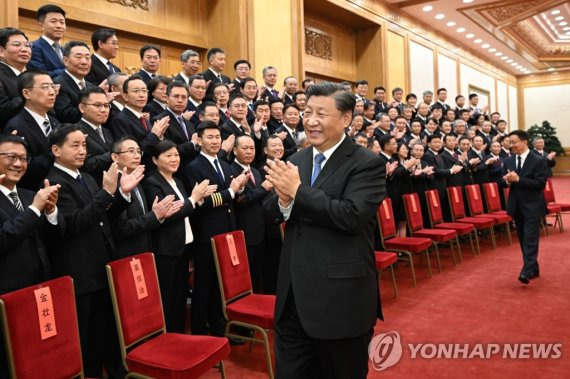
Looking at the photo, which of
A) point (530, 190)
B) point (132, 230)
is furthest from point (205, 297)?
point (530, 190)

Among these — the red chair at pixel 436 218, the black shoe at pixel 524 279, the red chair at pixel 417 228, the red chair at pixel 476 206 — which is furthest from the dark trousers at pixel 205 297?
the red chair at pixel 476 206

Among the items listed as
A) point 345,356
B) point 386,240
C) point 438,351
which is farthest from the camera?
point 386,240

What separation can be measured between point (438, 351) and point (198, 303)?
1487 millimetres

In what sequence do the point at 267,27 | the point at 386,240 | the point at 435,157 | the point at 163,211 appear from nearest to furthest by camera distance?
the point at 163,211 → the point at 386,240 → the point at 435,157 → the point at 267,27

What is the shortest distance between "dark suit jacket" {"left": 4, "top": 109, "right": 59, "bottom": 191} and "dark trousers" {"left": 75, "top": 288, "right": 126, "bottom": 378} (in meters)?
0.66

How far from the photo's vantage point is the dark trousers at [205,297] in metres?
3.07

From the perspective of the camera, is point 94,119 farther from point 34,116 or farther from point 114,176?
point 114,176

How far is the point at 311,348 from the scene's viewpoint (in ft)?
5.41

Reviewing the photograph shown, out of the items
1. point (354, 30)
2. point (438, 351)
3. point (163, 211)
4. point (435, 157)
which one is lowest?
point (438, 351)

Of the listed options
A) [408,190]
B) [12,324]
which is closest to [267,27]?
[408,190]

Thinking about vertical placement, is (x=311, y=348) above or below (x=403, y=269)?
above

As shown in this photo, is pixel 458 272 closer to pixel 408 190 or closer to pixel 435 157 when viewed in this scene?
pixel 408 190

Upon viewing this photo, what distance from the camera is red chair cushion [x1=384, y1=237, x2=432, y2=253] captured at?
15.0 feet

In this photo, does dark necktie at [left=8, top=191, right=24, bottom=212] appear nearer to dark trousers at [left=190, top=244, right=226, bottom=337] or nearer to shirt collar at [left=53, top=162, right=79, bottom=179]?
shirt collar at [left=53, top=162, right=79, bottom=179]
